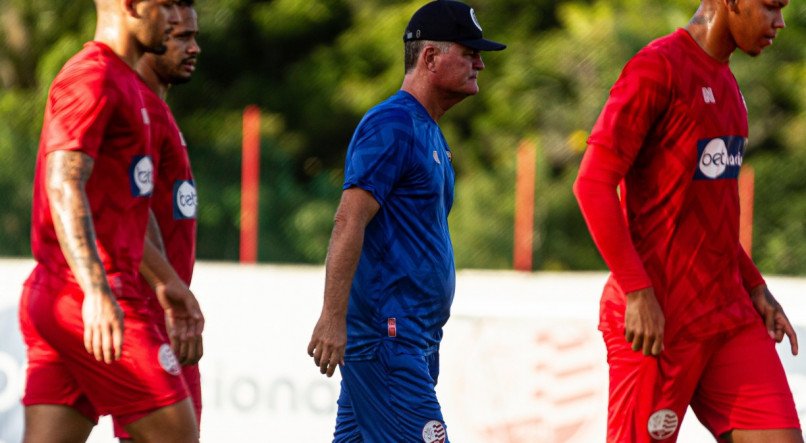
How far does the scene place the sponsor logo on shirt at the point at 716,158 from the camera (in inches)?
178

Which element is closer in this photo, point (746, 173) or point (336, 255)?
point (336, 255)

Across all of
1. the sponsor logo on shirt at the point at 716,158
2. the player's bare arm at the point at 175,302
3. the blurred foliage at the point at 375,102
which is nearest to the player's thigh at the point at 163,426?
the player's bare arm at the point at 175,302

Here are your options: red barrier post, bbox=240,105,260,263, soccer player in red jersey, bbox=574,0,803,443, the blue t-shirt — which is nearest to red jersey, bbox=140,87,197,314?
the blue t-shirt

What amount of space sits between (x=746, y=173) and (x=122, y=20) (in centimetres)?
899

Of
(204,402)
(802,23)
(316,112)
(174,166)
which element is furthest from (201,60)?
(174,166)

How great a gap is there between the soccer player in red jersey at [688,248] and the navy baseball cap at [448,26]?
64 cm

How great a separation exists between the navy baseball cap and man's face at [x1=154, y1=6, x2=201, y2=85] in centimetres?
82

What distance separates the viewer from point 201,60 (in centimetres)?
1970

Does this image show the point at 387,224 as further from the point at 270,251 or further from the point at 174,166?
the point at 270,251

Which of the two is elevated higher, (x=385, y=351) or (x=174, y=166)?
(x=174, y=166)

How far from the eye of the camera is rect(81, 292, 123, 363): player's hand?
3947 millimetres

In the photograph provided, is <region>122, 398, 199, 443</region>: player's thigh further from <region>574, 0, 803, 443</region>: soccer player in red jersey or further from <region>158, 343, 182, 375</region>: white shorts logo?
<region>574, 0, 803, 443</region>: soccer player in red jersey

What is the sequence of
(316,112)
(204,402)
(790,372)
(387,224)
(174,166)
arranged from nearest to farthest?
(387,224) → (174,166) → (790,372) → (204,402) → (316,112)

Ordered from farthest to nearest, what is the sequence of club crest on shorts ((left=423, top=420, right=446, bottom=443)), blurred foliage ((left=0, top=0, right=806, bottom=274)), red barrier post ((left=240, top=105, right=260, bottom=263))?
blurred foliage ((left=0, top=0, right=806, bottom=274))
red barrier post ((left=240, top=105, right=260, bottom=263))
club crest on shorts ((left=423, top=420, right=446, bottom=443))
